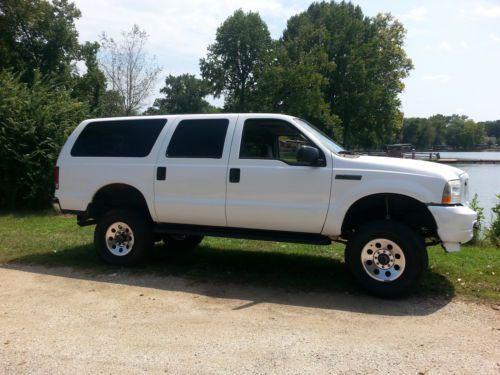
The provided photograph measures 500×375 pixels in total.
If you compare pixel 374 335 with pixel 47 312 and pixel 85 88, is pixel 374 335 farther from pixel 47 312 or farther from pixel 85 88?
pixel 85 88

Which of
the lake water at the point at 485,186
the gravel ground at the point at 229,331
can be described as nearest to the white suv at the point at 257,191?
the gravel ground at the point at 229,331

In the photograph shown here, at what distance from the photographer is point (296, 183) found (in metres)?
5.46

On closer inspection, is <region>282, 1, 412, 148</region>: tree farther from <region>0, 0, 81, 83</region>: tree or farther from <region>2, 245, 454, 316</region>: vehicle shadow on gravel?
<region>2, 245, 454, 316</region>: vehicle shadow on gravel

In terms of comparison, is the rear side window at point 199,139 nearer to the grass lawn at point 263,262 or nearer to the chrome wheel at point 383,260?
the grass lawn at point 263,262

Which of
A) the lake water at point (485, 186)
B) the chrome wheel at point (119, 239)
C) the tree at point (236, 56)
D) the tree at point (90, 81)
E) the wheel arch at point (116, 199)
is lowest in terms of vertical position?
the lake water at point (485, 186)

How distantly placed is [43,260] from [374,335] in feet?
16.7

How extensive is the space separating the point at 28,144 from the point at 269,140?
8.20 m

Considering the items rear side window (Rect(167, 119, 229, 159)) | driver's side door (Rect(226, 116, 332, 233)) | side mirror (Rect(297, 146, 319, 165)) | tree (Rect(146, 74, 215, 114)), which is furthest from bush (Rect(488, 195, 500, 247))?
tree (Rect(146, 74, 215, 114))

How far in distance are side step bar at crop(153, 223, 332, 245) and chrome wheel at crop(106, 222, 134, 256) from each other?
44cm

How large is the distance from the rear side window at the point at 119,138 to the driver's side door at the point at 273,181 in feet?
4.23

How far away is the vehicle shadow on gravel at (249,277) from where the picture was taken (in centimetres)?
514

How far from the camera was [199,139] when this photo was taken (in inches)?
240

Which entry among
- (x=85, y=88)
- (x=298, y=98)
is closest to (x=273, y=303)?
(x=85, y=88)

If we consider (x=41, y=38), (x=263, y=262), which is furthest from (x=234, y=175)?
(x=41, y=38)
